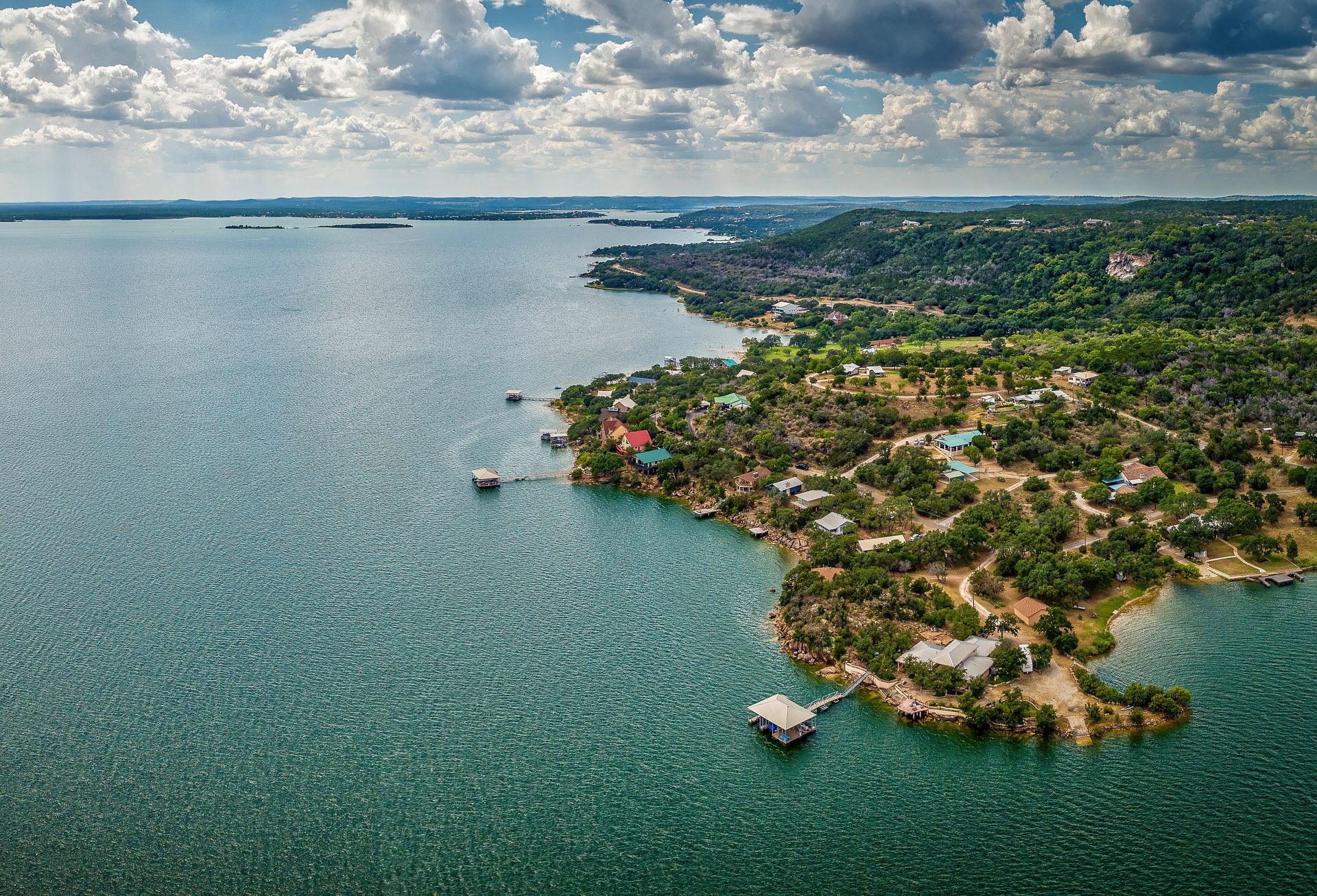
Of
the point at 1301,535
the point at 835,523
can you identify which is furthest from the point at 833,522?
the point at 1301,535

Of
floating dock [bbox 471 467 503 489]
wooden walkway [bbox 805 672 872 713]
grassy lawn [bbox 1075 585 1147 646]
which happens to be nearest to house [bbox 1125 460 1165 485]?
grassy lawn [bbox 1075 585 1147 646]

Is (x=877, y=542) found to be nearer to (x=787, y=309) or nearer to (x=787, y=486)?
(x=787, y=486)

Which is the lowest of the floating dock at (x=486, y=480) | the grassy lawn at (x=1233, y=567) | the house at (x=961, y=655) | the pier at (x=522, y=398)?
the house at (x=961, y=655)

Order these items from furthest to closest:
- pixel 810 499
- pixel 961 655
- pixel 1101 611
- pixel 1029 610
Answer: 1. pixel 810 499
2. pixel 1101 611
3. pixel 1029 610
4. pixel 961 655

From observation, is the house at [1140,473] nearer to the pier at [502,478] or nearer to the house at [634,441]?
the house at [634,441]

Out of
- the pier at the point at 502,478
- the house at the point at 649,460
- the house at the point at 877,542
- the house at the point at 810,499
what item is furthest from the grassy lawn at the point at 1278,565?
the pier at the point at 502,478

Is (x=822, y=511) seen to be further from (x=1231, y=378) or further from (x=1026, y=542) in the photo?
(x=1231, y=378)

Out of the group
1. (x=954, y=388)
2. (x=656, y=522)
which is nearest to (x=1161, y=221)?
(x=954, y=388)
